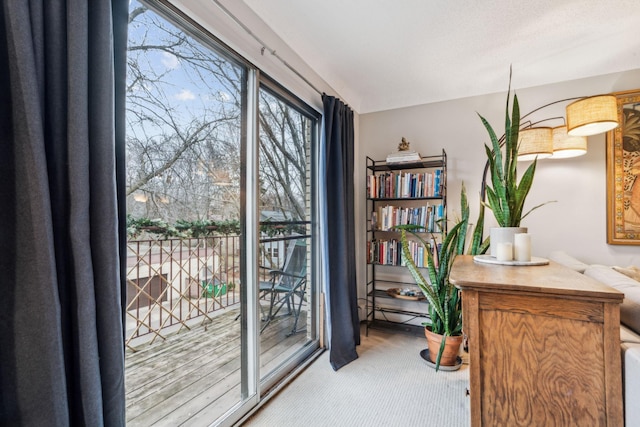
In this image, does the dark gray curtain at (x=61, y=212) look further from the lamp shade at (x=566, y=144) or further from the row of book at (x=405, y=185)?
the lamp shade at (x=566, y=144)

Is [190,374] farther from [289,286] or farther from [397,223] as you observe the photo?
[397,223]

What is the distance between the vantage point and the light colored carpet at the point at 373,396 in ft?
5.46

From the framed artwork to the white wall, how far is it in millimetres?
53

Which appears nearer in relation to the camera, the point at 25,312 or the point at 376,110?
the point at 25,312

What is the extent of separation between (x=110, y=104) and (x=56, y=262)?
0.48 metres

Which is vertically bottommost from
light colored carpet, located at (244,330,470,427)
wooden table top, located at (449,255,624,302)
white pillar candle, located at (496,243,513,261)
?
light colored carpet, located at (244,330,470,427)

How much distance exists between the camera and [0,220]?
2.38ft

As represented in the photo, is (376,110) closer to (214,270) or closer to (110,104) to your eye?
(214,270)

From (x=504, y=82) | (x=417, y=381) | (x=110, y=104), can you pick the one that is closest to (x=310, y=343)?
(x=417, y=381)

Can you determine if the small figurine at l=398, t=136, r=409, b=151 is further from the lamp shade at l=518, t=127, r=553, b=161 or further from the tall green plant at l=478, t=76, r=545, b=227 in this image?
the tall green plant at l=478, t=76, r=545, b=227

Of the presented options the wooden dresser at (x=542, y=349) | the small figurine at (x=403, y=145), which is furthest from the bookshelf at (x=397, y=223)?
the wooden dresser at (x=542, y=349)

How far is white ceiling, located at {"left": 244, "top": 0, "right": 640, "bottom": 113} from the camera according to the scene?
176cm

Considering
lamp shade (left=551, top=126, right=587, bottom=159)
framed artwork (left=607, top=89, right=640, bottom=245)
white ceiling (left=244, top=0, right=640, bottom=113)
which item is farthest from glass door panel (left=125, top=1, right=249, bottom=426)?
framed artwork (left=607, top=89, right=640, bottom=245)

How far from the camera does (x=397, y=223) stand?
2863mm
